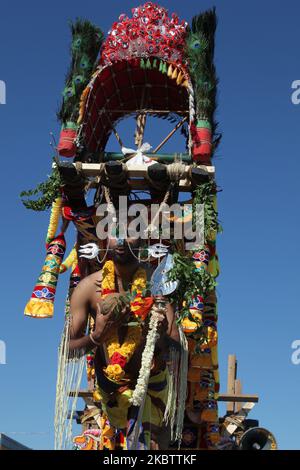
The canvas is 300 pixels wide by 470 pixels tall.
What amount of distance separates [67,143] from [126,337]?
2.69 meters

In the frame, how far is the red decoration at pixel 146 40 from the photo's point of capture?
406 inches

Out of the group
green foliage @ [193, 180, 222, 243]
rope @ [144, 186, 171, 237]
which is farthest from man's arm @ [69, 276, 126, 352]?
green foliage @ [193, 180, 222, 243]

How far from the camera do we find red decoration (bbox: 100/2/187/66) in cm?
1030

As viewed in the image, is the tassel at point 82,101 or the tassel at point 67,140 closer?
the tassel at point 67,140

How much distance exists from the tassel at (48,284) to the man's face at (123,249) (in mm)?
921

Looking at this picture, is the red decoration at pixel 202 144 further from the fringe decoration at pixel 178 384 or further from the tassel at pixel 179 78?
the fringe decoration at pixel 178 384

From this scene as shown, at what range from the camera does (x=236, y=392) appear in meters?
14.7

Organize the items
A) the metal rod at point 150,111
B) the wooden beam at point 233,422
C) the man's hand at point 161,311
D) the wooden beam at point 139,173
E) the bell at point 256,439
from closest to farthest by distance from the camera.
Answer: the man's hand at point 161,311 → the wooden beam at point 139,173 → the metal rod at point 150,111 → the bell at point 256,439 → the wooden beam at point 233,422

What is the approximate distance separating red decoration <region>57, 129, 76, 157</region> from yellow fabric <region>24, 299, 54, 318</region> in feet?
6.26

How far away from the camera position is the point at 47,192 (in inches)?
352

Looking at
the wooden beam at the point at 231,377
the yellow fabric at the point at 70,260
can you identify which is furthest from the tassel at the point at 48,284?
the wooden beam at the point at 231,377

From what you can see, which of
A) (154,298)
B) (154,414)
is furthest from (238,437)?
(154,298)

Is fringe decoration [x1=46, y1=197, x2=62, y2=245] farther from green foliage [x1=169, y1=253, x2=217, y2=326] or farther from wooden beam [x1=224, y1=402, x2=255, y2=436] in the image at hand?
wooden beam [x1=224, y1=402, x2=255, y2=436]

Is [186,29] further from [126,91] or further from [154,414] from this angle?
[154,414]
